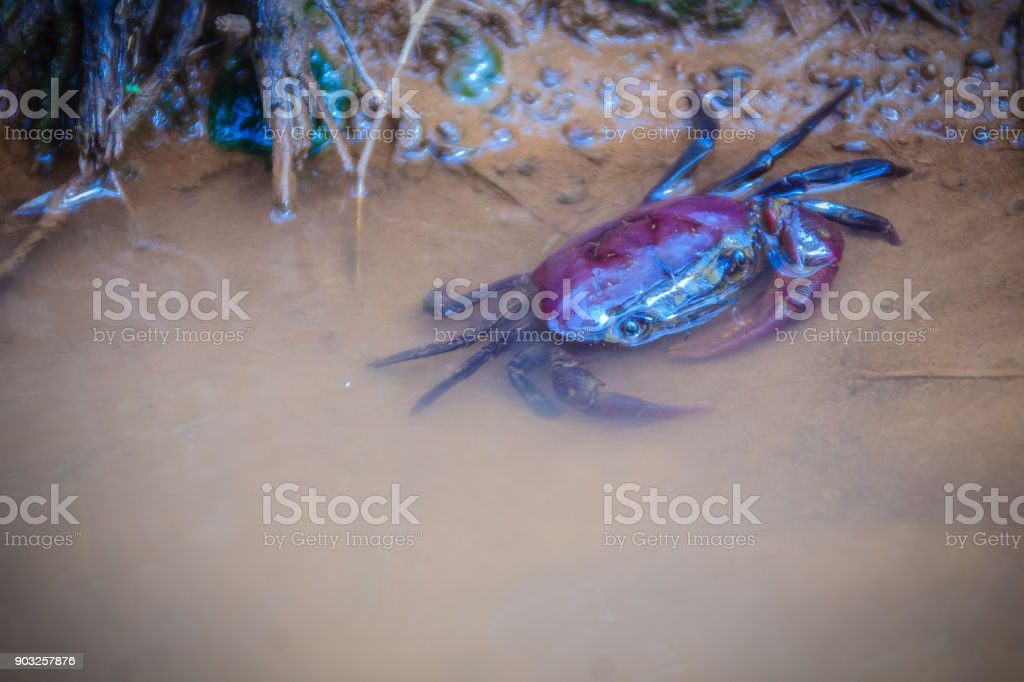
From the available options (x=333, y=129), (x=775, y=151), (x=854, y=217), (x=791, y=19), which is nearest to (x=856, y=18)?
(x=791, y=19)

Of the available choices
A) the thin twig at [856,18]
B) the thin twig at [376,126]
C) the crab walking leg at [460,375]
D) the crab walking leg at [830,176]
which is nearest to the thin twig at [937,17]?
the thin twig at [856,18]

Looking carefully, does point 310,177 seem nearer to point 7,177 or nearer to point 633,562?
point 7,177

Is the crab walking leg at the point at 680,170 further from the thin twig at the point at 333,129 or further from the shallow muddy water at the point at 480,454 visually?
the thin twig at the point at 333,129

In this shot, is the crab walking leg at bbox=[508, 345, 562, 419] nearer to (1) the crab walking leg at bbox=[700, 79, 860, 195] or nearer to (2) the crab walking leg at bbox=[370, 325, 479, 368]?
(2) the crab walking leg at bbox=[370, 325, 479, 368]

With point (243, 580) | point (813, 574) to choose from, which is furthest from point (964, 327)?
point (243, 580)

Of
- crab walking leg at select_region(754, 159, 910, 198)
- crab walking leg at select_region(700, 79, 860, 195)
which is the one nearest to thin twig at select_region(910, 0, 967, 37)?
crab walking leg at select_region(700, 79, 860, 195)
